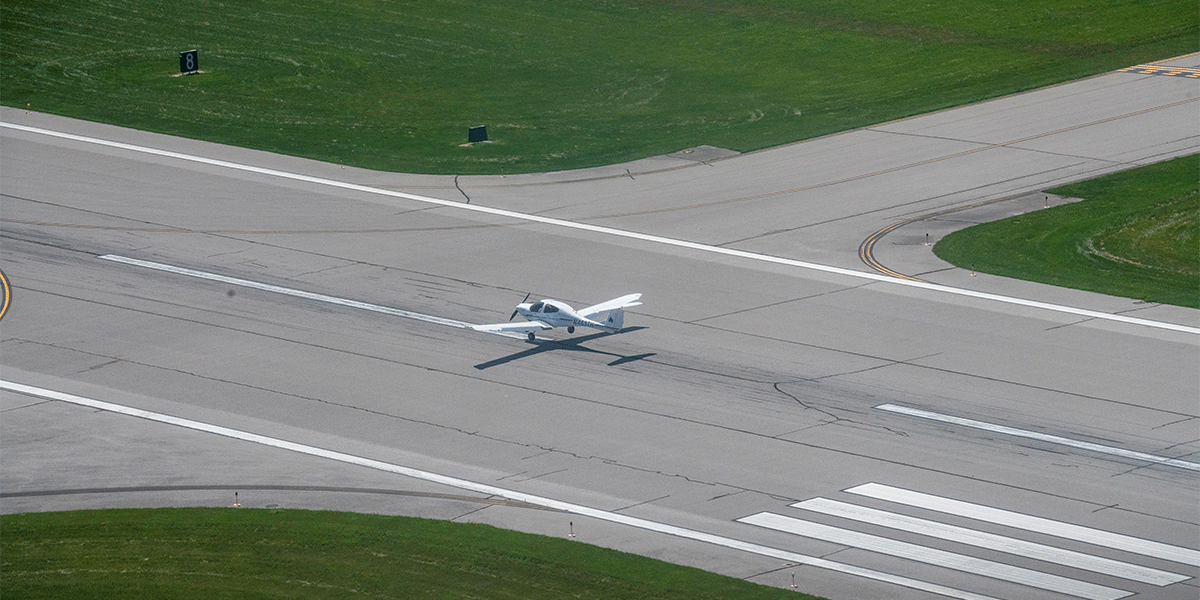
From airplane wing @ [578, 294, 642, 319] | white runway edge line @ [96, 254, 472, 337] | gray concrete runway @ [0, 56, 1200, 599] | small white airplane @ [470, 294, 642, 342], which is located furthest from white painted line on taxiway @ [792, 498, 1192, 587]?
white runway edge line @ [96, 254, 472, 337]

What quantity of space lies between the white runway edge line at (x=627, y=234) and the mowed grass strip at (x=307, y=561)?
75.6 feet

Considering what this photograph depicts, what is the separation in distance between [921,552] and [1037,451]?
23.5 feet

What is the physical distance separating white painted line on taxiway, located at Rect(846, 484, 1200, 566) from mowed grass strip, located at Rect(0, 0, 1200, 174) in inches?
1380

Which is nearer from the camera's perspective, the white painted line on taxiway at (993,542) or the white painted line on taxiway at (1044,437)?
the white painted line on taxiway at (993,542)

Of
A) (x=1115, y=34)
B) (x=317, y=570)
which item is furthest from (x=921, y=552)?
(x=1115, y=34)

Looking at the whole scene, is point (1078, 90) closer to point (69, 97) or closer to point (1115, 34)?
point (1115, 34)

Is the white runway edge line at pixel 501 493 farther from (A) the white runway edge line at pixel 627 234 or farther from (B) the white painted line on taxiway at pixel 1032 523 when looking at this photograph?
(A) the white runway edge line at pixel 627 234

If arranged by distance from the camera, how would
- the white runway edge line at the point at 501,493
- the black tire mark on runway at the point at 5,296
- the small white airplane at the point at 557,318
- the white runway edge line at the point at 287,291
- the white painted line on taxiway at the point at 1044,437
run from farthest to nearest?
the black tire mark on runway at the point at 5,296, the white runway edge line at the point at 287,291, the small white airplane at the point at 557,318, the white painted line on taxiway at the point at 1044,437, the white runway edge line at the point at 501,493

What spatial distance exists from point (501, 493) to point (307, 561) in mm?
5843

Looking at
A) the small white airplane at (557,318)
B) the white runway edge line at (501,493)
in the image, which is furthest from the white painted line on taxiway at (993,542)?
the small white airplane at (557,318)

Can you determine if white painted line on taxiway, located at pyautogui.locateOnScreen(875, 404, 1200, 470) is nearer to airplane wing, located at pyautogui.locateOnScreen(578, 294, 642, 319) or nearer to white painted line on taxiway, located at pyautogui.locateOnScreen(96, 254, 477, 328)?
airplane wing, located at pyautogui.locateOnScreen(578, 294, 642, 319)

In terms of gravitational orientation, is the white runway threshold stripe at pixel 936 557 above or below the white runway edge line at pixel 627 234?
below

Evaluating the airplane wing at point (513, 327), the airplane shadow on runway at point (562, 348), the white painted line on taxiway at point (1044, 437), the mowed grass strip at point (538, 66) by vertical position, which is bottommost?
the white painted line on taxiway at point (1044, 437)

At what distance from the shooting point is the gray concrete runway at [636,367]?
38312 millimetres
